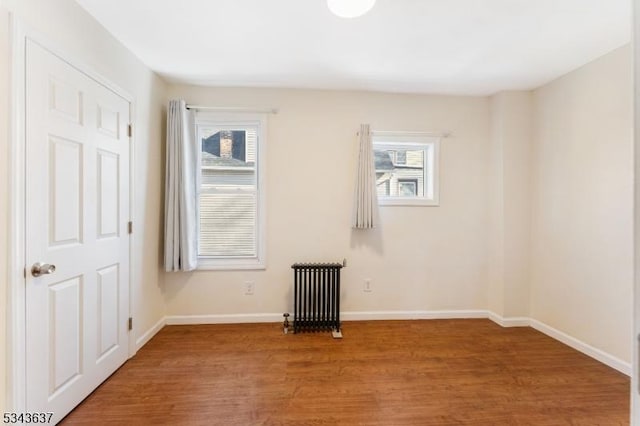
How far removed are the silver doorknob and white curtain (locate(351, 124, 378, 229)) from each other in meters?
2.39

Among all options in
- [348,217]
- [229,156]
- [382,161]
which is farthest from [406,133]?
[229,156]

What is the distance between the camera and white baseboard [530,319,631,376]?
2239 millimetres

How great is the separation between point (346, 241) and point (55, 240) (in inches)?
93.5

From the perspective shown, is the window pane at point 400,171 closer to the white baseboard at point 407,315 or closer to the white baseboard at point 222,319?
the white baseboard at point 407,315

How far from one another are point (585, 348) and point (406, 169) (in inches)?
89.7

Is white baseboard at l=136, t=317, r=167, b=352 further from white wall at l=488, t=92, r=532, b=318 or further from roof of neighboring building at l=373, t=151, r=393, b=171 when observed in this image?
white wall at l=488, t=92, r=532, b=318

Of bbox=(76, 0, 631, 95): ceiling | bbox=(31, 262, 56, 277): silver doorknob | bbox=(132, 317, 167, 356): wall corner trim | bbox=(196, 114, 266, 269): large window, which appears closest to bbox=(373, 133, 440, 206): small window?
bbox=(76, 0, 631, 95): ceiling

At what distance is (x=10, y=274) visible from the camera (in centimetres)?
139

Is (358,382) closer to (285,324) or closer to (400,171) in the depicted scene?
(285,324)

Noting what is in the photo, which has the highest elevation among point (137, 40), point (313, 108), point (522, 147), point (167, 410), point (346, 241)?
point (137, 40)

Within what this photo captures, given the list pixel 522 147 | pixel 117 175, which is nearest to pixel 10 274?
pixel 117 175

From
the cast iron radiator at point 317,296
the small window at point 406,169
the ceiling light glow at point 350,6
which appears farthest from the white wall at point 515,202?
the ceiling light glow at point 350,6

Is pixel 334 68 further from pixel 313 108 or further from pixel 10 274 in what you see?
pixel 10 274

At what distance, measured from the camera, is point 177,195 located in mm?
2842
